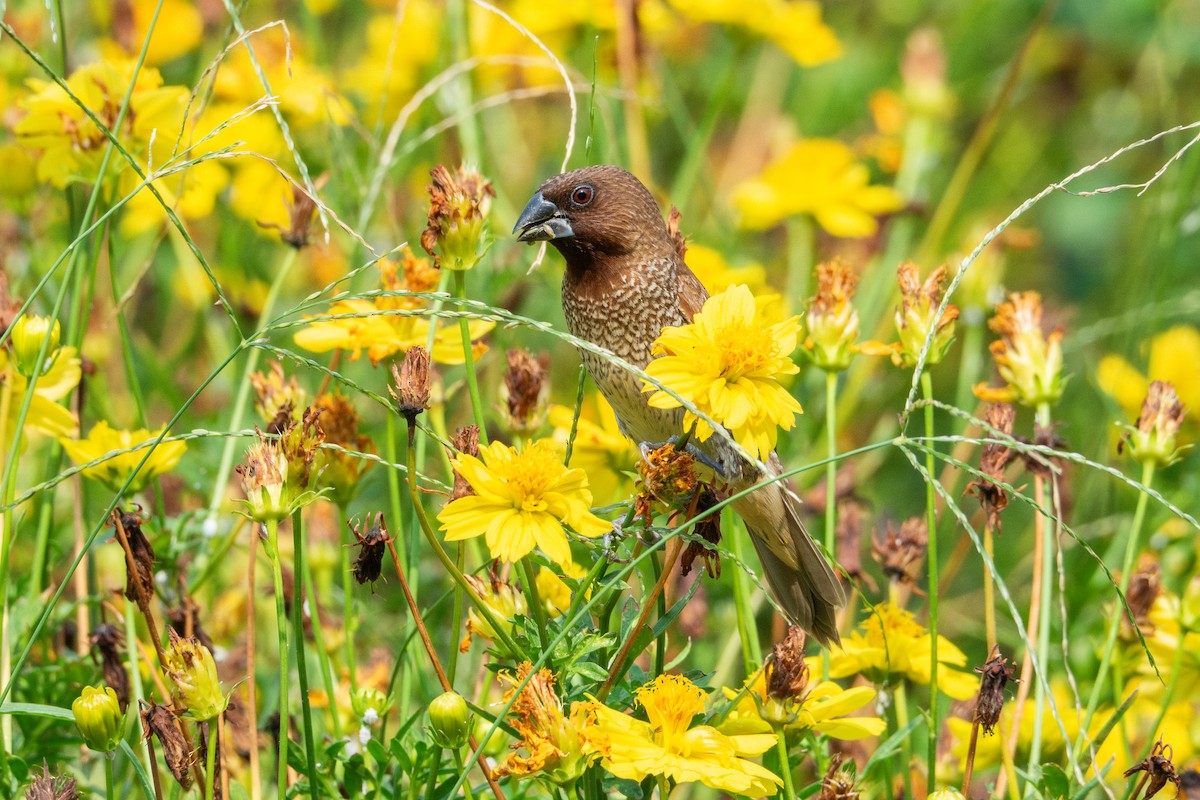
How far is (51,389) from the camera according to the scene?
1.92 m

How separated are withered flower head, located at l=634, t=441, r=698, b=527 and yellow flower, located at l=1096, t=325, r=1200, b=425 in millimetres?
1518

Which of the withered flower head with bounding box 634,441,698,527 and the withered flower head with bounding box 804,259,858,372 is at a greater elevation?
the withered flower head with bounding box 804,259,858,372

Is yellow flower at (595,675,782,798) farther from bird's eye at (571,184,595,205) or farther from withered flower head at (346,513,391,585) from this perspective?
bird's eye at (571,184,595,205)

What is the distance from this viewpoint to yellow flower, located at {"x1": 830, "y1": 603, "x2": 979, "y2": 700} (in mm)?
1868

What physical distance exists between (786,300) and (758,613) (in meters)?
0.78

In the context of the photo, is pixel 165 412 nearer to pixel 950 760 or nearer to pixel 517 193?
pixel 517 193

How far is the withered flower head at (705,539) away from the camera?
5.22ft

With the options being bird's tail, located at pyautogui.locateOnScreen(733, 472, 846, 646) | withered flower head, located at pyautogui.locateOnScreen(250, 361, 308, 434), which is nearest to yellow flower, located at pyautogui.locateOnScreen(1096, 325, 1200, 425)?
bird's tail, located at pyautogui.locateOnScreen(733, 472, 846, 646)

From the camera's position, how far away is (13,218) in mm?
3324

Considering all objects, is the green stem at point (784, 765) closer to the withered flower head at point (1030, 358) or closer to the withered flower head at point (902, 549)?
the withered flower head at point (902, 549)

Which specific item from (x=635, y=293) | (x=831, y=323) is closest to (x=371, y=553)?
(x=831, y=323)

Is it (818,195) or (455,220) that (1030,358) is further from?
(818,195)

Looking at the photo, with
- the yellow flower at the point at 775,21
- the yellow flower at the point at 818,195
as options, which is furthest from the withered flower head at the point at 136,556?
the yellow flower at the point at 775,21

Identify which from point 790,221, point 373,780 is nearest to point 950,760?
point 373,780
